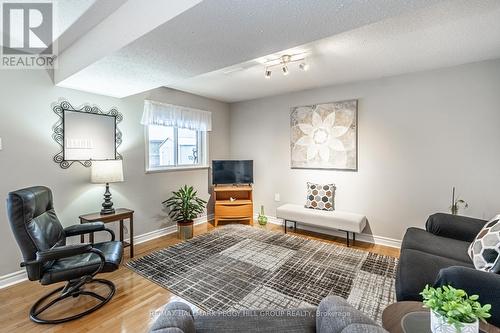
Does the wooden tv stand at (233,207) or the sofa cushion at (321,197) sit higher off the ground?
the sofa cushion at (321,197)

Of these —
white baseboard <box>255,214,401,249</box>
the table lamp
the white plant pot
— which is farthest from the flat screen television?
the white plant pot

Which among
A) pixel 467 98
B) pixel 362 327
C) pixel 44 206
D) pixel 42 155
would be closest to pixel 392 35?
pixel 467 98

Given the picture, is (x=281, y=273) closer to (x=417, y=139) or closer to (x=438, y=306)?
(x=438, y=306)

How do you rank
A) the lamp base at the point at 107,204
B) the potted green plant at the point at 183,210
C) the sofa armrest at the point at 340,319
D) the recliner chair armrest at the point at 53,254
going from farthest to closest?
the potted green plant at the point at 183,210, the lamp base at the point at 107,204, the recliner chair armrest at the point at 53,254, the sofa armrest at the point at 340,319

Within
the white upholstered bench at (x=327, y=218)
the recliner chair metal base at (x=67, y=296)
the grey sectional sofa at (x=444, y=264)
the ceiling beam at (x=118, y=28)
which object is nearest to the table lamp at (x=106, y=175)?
the recliner chair metal base at (x=67, y=296)

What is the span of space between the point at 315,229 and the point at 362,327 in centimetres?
332

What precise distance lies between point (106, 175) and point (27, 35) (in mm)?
1514

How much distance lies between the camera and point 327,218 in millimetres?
3414

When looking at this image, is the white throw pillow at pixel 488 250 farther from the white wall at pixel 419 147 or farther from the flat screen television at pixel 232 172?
the flat screen television at pixel 232 172

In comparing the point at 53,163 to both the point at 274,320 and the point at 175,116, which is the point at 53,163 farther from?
the point at 274,320

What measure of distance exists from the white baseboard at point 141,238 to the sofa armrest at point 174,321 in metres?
2.56

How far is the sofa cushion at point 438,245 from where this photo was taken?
6.28 feet

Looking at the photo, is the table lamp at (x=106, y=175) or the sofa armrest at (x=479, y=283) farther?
the table lamp at (x=106, y=175)

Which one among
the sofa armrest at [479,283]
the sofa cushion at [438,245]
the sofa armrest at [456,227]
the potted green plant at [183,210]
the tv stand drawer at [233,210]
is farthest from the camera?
the tv stand drawer at [233,210]
